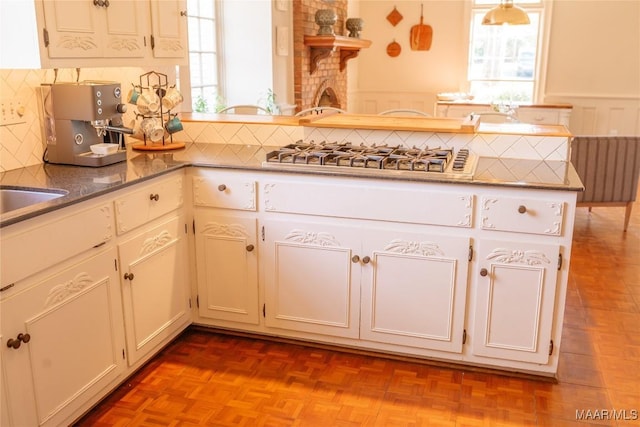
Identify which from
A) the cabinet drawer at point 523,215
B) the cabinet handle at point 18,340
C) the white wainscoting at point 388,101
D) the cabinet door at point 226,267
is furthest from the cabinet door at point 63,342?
the white wainscoting at point 388,101

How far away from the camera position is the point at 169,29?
9.80 feet

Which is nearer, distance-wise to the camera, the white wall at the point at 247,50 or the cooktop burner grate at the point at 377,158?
the cooktop burner grate at the point at 377,158

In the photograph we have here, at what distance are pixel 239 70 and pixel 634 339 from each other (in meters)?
3.74

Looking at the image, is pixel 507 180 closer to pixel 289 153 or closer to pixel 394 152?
pixel 394 152

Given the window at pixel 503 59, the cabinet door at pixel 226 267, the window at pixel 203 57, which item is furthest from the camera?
the window at pixel 503 59

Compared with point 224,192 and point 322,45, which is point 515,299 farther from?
point 322,45

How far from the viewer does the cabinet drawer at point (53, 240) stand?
5.91ft

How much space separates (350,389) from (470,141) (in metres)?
1.30

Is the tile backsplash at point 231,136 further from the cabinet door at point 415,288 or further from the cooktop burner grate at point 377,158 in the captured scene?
the cabinet door at point 415,288

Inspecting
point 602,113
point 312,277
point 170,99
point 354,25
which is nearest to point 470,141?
point 312,277

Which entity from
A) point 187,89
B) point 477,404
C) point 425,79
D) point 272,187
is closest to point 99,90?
point 272,187

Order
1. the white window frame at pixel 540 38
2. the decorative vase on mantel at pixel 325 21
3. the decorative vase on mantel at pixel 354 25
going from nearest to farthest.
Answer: the decorative vase on mantel at pixel 325 21, the decorative vase on mantel at pixel 354 25, the white window frame at pixel 540 38

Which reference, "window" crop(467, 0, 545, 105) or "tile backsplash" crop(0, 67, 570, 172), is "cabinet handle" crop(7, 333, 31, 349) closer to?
"tile backsplash" crop(0, 67, 570, 172)

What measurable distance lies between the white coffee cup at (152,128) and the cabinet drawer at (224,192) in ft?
1.45
